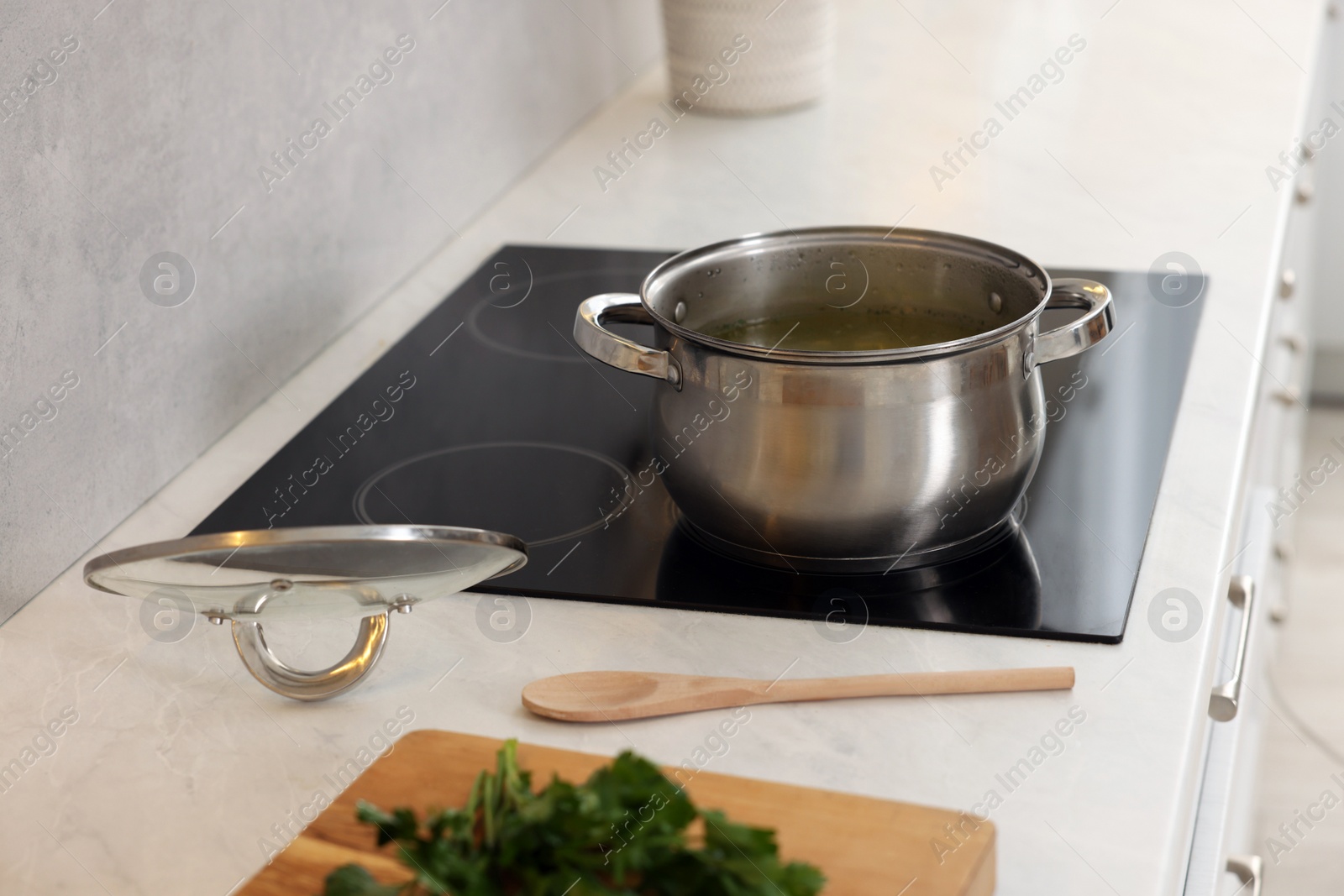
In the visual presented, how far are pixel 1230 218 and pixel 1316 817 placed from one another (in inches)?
36.1

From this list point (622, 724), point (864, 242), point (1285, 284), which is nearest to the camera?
point (622, 724)

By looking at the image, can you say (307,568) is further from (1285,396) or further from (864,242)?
(1285,396)

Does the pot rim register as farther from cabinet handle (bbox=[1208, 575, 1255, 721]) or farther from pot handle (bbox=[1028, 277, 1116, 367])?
cabinet handle (bbox=[1208, 575, 1255, 721])

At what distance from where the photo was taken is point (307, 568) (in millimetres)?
597

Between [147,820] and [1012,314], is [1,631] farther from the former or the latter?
[1012,314]

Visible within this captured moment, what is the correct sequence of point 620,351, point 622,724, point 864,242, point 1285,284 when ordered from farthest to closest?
point 1285,284
point 864,242
point 620,351
point 622,724

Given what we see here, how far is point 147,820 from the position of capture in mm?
620

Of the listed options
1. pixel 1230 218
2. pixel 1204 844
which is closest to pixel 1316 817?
pixel 1230 218

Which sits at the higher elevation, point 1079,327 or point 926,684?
point 1079,327

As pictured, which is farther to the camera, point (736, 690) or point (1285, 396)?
point (1285, 396)

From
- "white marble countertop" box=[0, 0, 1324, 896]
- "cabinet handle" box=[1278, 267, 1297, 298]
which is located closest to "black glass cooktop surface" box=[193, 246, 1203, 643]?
"white marble countertop" box=[0, 0, 1324, 896]

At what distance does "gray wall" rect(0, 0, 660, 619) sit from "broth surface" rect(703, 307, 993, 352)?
1.30 ft

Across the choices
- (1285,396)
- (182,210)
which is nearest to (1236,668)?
(1285,396)

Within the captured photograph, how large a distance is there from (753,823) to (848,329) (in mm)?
445
